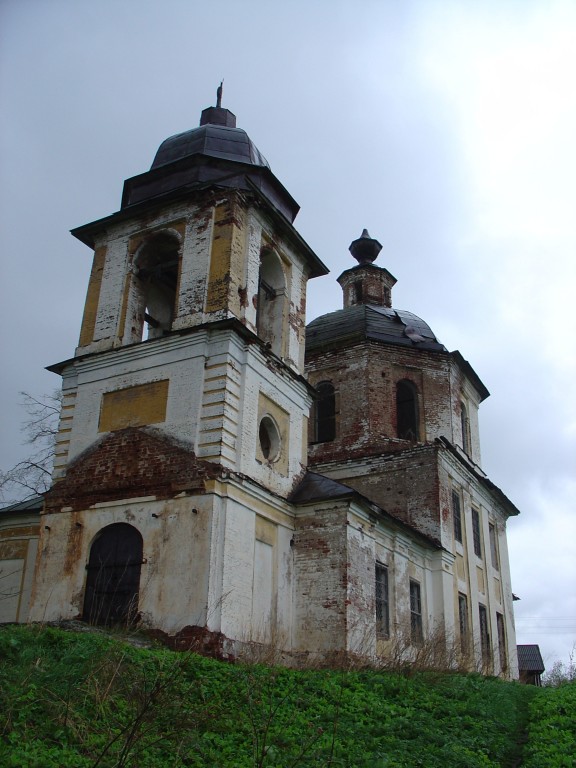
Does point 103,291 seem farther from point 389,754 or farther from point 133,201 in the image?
point 389,754

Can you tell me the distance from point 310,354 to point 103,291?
7.86 meters

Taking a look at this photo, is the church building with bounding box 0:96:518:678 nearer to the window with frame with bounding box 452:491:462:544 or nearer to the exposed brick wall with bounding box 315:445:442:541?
the exposed brick wall with bounding box 315:445:442:541

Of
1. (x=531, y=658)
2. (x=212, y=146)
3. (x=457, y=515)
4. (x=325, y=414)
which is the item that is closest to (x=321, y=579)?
(x=457, y=515)

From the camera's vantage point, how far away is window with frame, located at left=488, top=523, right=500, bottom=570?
21.7 m

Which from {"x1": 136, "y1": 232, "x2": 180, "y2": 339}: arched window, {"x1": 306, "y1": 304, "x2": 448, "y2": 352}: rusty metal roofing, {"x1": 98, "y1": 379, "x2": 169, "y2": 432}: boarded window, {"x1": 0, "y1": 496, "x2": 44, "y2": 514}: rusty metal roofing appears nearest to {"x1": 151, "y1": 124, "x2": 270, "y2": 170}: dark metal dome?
{"x1": 136, "y1": 232, "x2": 180, "y2": 339}: arched window

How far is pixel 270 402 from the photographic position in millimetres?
14055

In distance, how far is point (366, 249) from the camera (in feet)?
83.6

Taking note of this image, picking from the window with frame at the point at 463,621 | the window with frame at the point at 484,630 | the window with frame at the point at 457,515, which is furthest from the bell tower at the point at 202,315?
the window with frame at the point at 484,630

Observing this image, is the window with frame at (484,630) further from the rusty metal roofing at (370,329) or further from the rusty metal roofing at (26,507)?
the rusty metal roofing at (26,507)

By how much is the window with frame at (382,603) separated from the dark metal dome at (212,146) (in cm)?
858

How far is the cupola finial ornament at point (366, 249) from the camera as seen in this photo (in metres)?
25.4

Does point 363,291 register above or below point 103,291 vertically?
above

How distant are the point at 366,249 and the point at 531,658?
21658 mm

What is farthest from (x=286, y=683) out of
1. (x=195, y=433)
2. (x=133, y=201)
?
(x=133, y=201)
